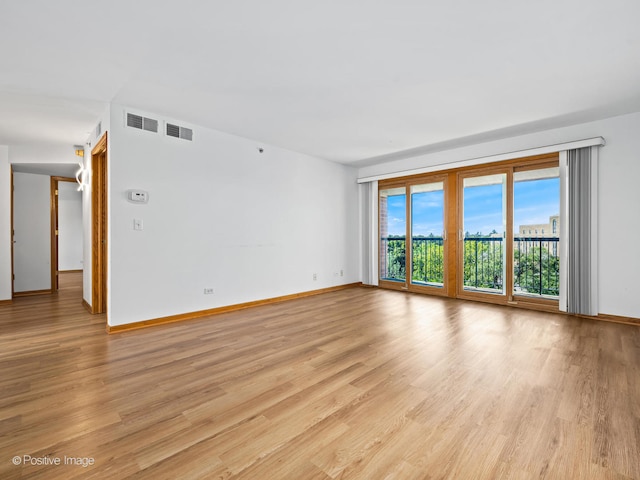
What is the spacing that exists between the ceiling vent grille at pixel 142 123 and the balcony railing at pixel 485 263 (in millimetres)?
4707

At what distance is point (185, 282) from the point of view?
4055 mm

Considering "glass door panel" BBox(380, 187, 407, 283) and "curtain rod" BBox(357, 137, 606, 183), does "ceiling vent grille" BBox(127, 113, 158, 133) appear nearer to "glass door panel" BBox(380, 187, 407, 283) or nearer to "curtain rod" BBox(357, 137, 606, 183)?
"curtain rod" BBox(357, 137, 606, 183)

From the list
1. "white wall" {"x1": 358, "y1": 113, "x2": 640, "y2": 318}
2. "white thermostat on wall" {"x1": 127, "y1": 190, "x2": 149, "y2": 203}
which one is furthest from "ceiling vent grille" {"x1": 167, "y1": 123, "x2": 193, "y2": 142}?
"white wall" {"x1": 358, "y1": 113, "x2": 640, "y2": 318}

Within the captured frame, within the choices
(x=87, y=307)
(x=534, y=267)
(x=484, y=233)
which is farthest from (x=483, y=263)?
(x=87, y=307)

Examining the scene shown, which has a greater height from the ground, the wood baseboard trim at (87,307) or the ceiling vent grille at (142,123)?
the ceiling vent grille at (142,123)

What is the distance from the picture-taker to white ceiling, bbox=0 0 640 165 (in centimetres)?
206

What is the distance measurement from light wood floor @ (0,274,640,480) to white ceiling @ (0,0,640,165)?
2.61 metres

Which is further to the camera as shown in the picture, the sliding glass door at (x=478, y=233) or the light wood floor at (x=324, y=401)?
the sliding glass door at (x=478, y=233)

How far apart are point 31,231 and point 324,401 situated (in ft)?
22.9

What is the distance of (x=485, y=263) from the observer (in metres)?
5.32

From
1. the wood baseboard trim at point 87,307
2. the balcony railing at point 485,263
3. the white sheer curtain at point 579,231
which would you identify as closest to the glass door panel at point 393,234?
the balcony railing at point 485,263

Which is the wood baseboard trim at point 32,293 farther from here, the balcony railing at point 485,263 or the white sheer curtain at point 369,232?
the balcony railing at point 485,263

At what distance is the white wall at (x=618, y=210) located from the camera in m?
3.79

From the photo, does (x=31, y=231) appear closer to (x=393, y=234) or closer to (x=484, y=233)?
(x=393, y=234)
